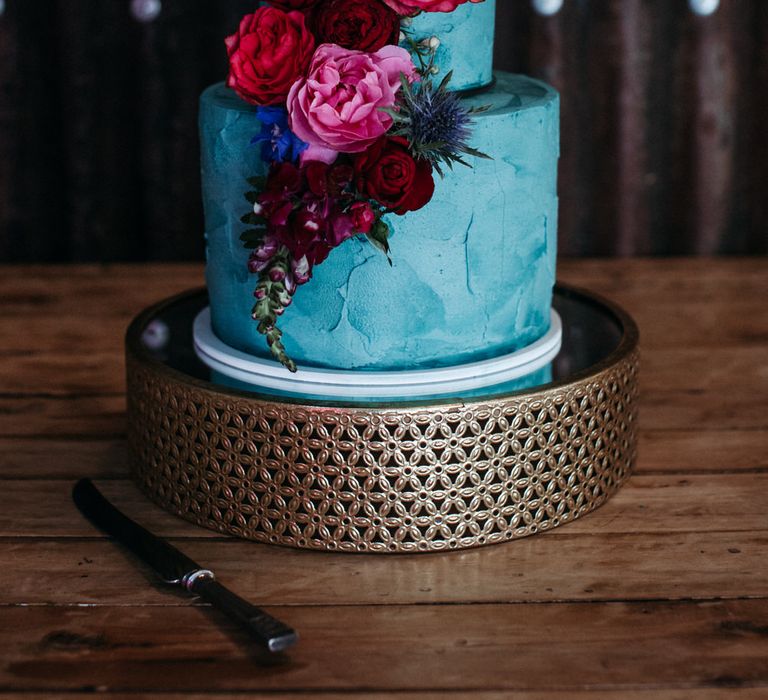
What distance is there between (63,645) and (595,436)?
1.87 ft

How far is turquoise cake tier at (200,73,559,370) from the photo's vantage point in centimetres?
112

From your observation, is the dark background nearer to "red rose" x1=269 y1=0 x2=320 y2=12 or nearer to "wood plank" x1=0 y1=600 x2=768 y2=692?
"red rose" x1=269 y1=0 x2=320 y2=12

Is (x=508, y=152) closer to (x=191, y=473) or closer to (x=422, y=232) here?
(x=422, y=232)

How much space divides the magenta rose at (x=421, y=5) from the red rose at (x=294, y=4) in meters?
0.07

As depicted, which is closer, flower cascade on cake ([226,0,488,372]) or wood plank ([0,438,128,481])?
flower cascade on cake ([226,0,488,372])

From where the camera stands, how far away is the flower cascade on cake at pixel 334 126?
3.31ft

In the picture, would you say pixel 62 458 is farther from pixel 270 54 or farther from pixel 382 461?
pixel 270 54

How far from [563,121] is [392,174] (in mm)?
1321

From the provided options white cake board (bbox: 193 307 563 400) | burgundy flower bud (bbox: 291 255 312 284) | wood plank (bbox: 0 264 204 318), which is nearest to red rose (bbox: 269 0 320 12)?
burgundy flower bud (bbox: 291 255 312 284)

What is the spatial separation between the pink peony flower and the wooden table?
415mm

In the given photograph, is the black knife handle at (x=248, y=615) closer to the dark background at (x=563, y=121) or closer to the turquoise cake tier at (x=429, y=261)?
the turquoise cake tier at (x=429, y=261)

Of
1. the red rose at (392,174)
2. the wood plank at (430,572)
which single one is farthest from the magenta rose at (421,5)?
the wood plank at (430,572)

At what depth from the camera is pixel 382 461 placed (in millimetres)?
1093

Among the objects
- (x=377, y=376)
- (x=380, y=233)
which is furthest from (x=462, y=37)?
(x=377, y=376)
